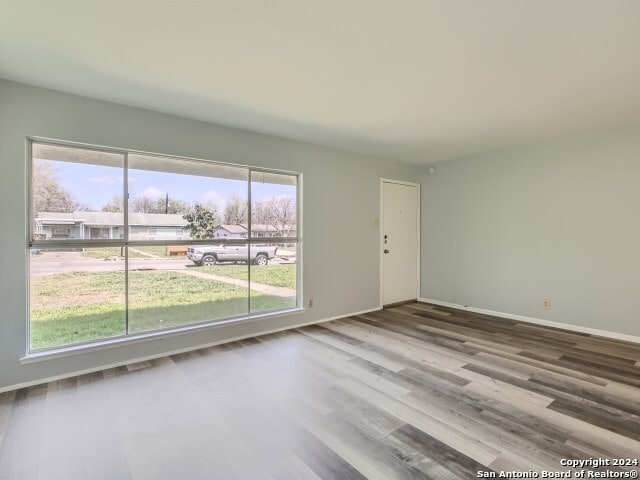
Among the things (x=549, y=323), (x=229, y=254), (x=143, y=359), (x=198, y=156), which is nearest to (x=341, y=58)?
(x=198, y=156)

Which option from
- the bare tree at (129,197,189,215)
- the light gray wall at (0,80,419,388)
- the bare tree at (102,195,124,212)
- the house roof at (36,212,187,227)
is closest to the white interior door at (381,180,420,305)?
the light gray wall at (0,80,419,388)

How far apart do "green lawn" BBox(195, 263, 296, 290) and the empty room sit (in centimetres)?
3

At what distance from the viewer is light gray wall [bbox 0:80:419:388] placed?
8.41ft

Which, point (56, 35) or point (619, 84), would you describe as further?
point (619, 84)

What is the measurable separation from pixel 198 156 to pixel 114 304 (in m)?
1.71

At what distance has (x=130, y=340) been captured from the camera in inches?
121

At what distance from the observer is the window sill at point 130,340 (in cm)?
268

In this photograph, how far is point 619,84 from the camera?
8.56 ft

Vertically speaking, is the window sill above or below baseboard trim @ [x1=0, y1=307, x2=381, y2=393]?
above

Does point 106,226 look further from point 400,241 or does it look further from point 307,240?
point 400,241

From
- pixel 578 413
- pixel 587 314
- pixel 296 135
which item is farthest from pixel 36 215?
pixel 587 314

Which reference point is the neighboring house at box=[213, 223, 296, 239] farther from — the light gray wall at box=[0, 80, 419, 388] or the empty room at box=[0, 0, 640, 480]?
the light gray wall at box=[0, 80, 419, 388]

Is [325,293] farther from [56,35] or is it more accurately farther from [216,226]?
[56,35]

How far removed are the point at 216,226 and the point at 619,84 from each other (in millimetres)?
3933
